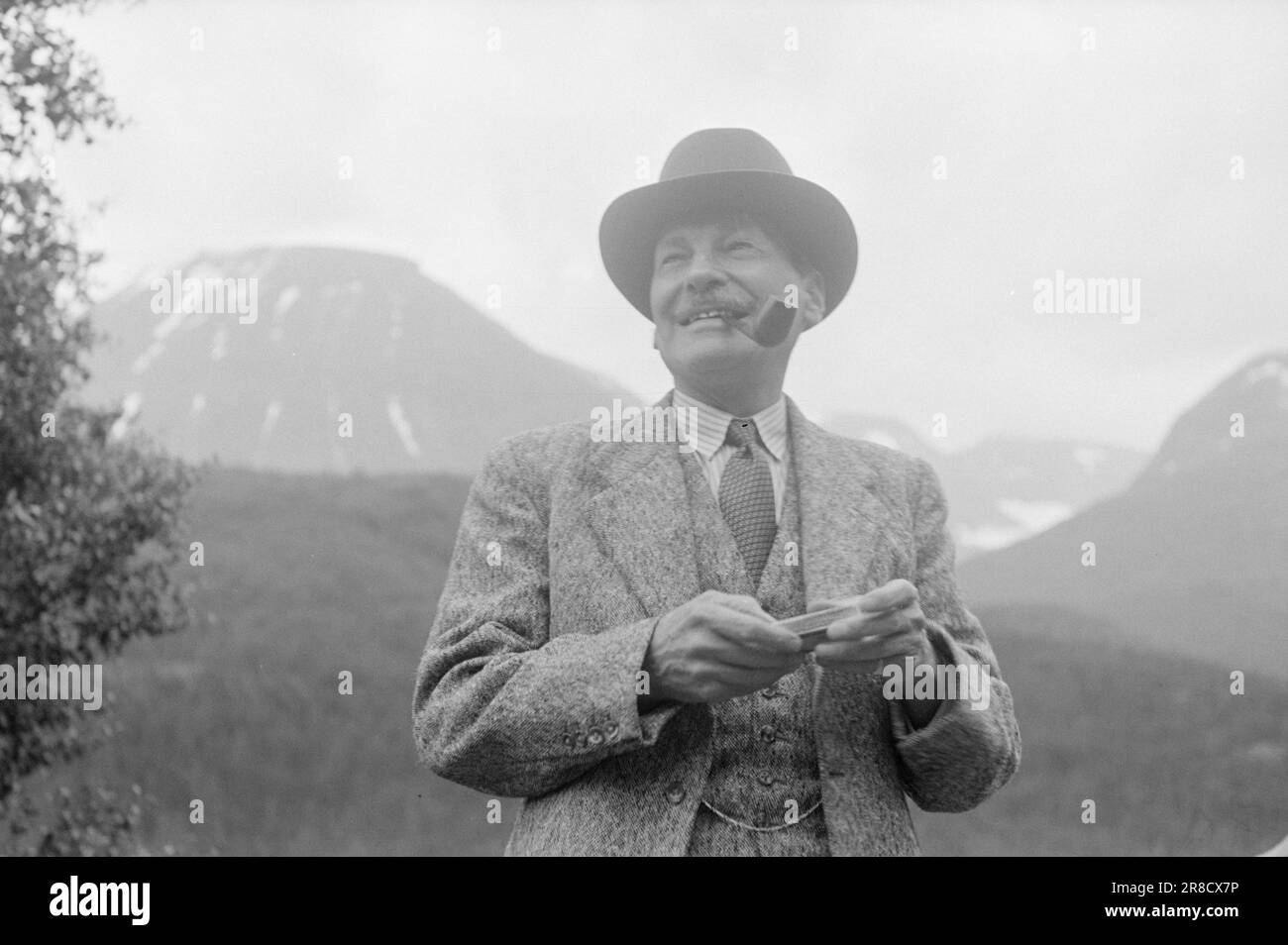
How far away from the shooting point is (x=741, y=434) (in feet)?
10.1

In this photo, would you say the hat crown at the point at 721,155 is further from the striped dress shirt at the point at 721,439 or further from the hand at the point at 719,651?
the hand at the point at 719,651

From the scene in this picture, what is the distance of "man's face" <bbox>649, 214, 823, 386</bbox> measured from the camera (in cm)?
298

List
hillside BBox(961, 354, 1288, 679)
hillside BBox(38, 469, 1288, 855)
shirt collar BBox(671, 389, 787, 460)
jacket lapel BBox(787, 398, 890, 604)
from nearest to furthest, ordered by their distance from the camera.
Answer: jacket lapel BBox(787, 398, 890, 604)
shirt collar BBox(671, 389, 787, 460)
hillside BBox(38, 469, 1288, 855)
hillside BBox(961, 354, 1288, 679)

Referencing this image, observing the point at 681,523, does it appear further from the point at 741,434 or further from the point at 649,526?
the point at 741,434

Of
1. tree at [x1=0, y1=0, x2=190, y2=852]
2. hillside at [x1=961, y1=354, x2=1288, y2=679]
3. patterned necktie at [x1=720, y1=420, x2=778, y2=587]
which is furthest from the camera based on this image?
hillside at [x1=961, y1=354, x2=1288, y2=679]

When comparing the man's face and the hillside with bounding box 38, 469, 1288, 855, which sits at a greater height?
the man's face

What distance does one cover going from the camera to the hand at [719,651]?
227cm

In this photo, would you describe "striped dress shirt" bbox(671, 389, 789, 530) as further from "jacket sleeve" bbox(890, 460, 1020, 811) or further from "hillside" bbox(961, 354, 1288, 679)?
"hillside" bbox(961, 354, 1288, 679)

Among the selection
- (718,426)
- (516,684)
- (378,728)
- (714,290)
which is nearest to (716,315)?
(714,290)

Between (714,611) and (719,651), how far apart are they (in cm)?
8

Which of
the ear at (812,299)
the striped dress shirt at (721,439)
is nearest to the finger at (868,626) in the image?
the striped dress shirt at (721,439)

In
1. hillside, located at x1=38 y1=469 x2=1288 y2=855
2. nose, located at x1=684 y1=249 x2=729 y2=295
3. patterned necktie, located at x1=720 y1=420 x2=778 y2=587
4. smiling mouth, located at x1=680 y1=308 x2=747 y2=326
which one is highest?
nose, located at x1=684 y1=249 x2=729 y2=295

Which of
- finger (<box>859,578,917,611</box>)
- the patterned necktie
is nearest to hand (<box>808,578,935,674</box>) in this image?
finger (<box>859,578,917,611</box>)
